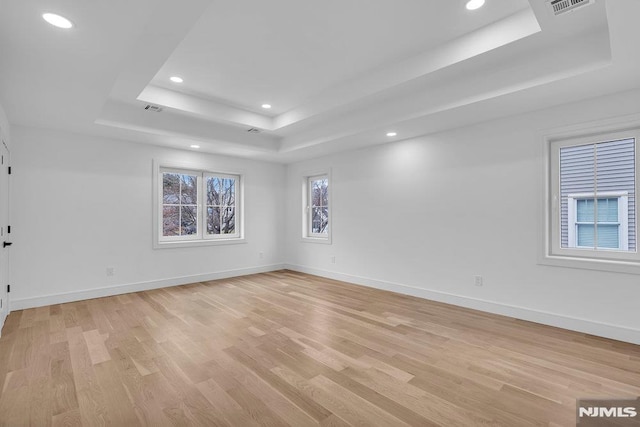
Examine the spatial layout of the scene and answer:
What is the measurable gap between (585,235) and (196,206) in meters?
5.60

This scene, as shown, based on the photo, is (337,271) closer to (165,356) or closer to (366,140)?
(366,140)

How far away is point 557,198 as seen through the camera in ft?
11.3

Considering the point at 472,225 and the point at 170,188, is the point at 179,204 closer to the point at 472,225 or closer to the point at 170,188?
the point at 170,188

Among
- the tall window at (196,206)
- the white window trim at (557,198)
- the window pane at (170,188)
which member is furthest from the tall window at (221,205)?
the white window trim at (557,198)

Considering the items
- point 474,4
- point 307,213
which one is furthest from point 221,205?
point 474,4

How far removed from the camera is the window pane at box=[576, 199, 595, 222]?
3.30m

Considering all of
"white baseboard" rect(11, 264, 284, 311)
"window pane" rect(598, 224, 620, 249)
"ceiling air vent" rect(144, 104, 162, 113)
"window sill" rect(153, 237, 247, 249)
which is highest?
"ceiling air vent" rect(144, 104, 162, 113)

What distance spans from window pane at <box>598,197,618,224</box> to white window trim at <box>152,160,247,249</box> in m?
5.32

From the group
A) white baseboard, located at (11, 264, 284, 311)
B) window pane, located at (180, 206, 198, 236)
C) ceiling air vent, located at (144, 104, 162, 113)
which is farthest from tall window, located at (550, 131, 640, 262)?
window pane, located at (180, 206, 198, 236)

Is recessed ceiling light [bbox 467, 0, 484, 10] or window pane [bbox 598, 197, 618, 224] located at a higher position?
recessed ceiling light [bbox 467, 0, 484, 10]

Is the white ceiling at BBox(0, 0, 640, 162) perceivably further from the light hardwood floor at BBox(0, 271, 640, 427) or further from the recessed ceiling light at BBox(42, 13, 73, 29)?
the light hardwood floor at BBox(0, 271, 640, 427)

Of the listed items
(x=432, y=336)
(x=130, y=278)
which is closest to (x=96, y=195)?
(x=130, y=278)

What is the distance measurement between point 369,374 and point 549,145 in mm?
3148

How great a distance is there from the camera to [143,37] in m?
2.36
